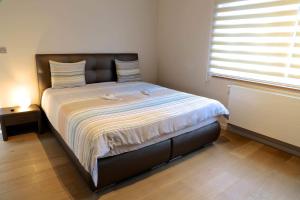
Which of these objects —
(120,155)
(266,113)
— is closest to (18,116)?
(120,155)

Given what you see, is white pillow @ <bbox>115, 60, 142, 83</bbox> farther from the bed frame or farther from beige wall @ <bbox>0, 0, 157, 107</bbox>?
beige wall @ <bbox>0, 0, 157, 107</bbox>

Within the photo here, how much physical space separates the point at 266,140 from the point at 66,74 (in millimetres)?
3057

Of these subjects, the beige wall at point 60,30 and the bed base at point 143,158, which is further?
the beige wall at point 60,30

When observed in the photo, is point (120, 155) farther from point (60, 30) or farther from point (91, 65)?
point (60, 30)

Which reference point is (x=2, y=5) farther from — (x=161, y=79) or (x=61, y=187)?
(x=161, y=79)

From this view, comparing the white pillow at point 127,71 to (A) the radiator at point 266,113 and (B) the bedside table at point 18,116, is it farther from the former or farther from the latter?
(A) the radiator at point 266,113

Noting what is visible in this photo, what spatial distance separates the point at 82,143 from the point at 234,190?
150cm

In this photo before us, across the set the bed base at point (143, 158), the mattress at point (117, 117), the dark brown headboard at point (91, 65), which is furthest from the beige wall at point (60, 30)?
the bed base at point (143, 158)

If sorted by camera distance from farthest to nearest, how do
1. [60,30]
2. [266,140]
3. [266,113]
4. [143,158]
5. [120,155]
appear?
[60,30] < [266,140] < [266,113] < [143,158] < [120,155]

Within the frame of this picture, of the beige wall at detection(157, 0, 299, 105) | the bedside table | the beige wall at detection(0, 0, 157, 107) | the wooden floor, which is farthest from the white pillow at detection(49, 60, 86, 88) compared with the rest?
the beige wall at detection(157, 0, 299, 105)

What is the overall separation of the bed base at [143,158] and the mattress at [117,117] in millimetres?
57

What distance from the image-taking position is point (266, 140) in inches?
117

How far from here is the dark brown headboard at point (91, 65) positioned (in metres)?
3.20

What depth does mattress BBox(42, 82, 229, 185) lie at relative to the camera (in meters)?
1.85
